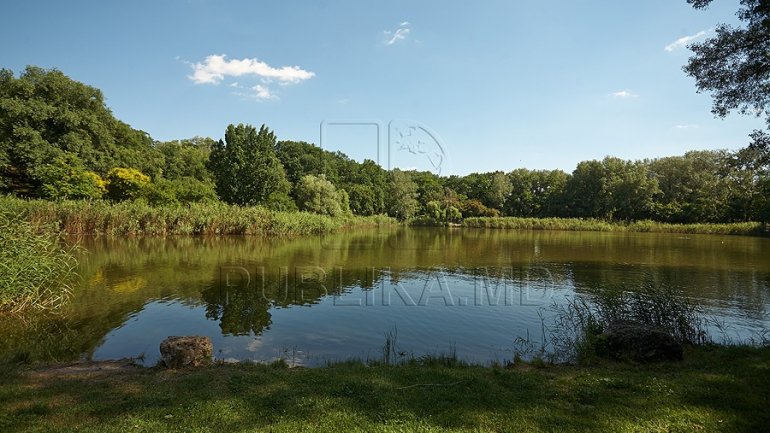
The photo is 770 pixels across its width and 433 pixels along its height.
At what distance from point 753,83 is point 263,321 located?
1425 centimetres

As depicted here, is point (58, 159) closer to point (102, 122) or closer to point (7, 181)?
point (7, 181)

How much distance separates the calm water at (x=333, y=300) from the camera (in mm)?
8953

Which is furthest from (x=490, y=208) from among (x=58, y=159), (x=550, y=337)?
(x=550, y=337)

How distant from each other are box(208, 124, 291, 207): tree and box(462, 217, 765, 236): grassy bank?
123 feet

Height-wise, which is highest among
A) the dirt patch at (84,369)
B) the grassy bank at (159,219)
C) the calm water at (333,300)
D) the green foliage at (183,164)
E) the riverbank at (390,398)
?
the green foliage at (183,164)

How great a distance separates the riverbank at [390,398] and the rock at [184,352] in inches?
12.9

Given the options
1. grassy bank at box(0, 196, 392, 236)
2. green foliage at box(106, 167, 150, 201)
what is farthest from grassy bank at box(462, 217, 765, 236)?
green foliage at box(106, 167, 150, 201)

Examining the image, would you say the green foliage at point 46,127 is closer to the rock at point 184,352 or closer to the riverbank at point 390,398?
the rock at point 184,352

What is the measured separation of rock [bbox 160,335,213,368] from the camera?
21.7 feet

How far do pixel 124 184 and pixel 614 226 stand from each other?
65767 millimetres

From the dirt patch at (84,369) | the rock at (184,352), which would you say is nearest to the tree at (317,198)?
the dirt patch at (84,369)

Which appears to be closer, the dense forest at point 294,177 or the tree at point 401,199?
the dense forest at point 294,177

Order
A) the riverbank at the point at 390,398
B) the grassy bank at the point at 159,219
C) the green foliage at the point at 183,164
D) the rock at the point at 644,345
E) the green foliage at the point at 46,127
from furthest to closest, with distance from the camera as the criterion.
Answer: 1. the green foliage at the point at 183,164
2. the green foliage at the point at 46,127
3. the grassy bank at the point at 159,219
4. the rock at the point at 644,345
5. the riverbank at the point at 390,398

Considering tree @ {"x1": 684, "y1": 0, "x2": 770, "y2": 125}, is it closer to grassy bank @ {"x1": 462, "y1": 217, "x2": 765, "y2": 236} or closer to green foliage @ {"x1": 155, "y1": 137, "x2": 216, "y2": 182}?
grassy bank @ {"x1": 462, "y1": 217, "x2": 765, "y2": 236}
